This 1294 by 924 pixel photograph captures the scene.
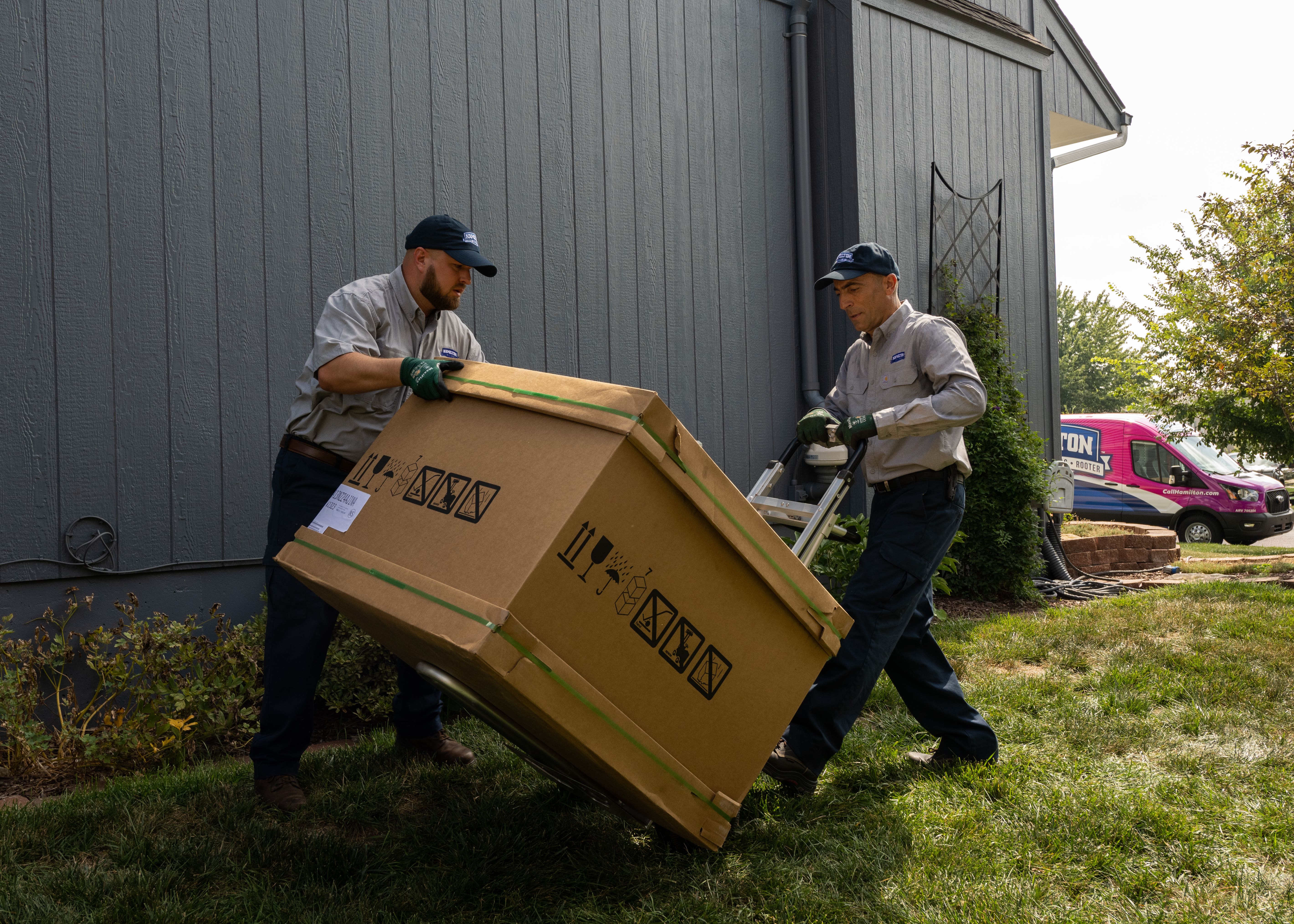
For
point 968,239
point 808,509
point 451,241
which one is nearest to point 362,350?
point 451,241

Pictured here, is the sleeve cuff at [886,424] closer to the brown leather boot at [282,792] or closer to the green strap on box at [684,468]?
the green strap on box at [684,468]

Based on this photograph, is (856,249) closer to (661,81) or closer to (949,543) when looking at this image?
(949,543)

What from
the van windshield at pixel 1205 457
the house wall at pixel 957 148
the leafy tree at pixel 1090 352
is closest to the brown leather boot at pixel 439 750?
the house wall at pixel 957 148

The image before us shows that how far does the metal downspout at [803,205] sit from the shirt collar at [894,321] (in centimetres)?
280

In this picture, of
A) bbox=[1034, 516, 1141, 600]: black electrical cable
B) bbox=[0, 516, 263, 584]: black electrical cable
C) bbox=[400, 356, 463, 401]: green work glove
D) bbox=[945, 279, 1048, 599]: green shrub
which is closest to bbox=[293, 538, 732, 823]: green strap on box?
bbox=[400, 356, 463, 401]: green work glove

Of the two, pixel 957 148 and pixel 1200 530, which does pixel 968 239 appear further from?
pixel 1200 530

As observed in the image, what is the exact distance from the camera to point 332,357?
2623mm

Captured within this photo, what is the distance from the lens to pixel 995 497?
6516mm

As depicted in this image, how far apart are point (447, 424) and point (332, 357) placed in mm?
597

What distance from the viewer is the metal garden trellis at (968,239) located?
6.58 meters

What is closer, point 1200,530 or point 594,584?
point 594,584

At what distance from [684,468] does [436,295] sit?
132 cm

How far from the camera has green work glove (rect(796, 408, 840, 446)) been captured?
288 cm

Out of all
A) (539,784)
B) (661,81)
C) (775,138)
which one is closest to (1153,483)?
(775,138)
